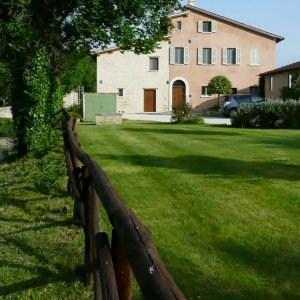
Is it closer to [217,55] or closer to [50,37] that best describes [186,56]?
[217,55]

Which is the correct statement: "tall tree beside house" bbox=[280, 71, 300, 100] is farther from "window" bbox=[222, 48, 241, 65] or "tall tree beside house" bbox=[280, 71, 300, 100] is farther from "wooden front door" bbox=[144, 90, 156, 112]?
"wooden front door" bbox=[144, 90, 156, 112]

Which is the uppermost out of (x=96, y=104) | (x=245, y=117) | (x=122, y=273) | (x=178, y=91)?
(x=178, y=91)

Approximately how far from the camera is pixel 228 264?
498 centimetres

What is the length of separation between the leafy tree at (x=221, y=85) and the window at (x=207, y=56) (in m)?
2.52

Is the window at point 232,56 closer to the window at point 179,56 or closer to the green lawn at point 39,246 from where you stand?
the window at point 179,56

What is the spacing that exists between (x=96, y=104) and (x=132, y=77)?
16.3 metres

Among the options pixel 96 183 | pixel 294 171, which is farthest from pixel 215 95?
pixel 96 183

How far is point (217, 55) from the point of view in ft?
162

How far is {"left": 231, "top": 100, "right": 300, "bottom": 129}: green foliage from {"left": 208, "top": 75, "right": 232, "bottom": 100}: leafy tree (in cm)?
2285

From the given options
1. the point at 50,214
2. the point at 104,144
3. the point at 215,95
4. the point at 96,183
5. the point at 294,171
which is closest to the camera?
the point at 96,183

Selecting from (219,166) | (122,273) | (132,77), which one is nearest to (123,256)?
(122,273)

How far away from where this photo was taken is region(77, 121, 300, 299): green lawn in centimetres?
464

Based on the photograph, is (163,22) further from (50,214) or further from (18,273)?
(18,273)

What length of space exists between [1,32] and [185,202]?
9.05 metres
